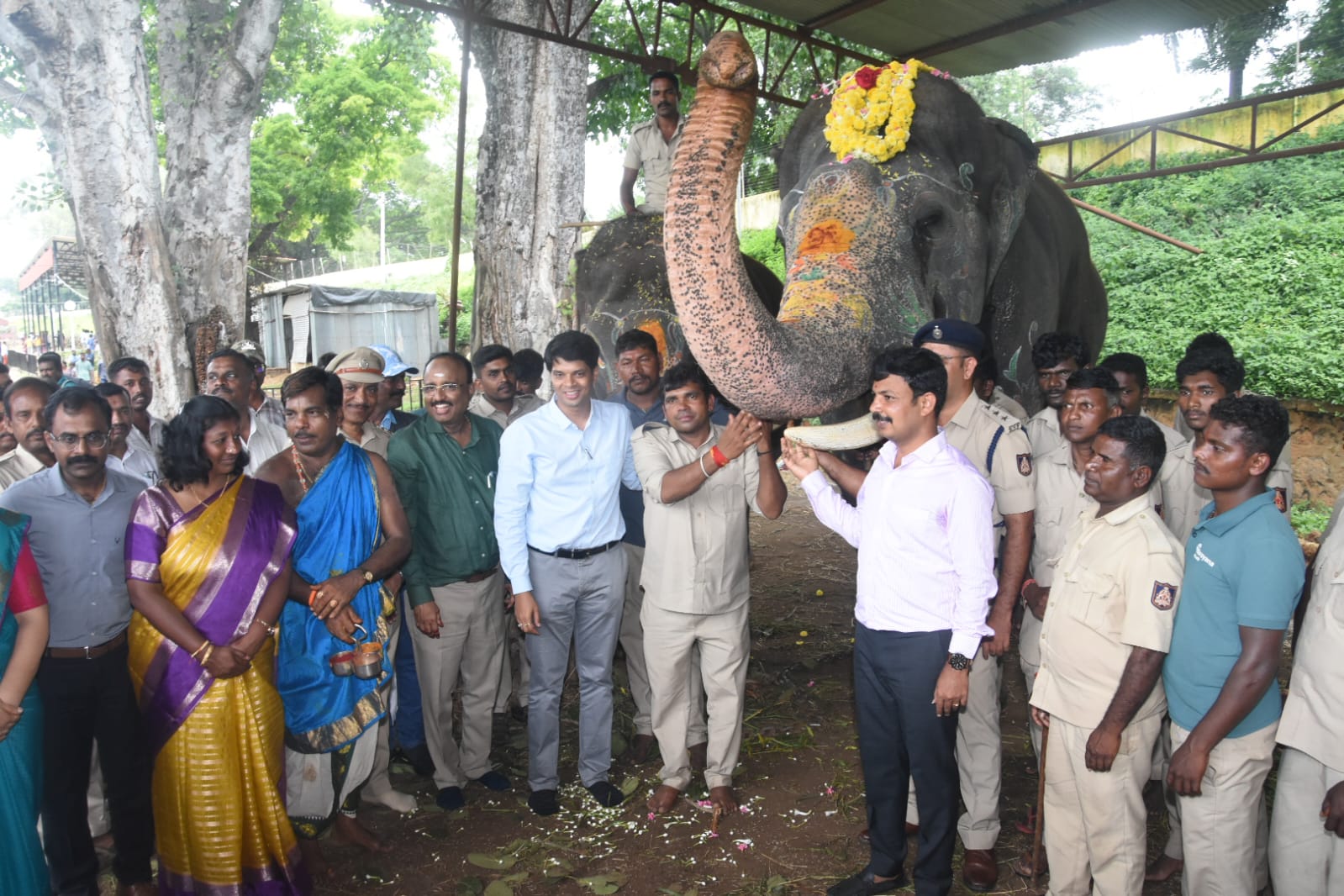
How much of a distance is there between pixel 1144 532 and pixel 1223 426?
38 centimetres

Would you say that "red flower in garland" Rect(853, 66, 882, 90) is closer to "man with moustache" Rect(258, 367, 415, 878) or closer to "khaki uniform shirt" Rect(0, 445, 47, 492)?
"man with moustache" Rect(258, 367, 415, 878)

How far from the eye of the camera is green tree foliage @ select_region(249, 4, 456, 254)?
71.5 ft

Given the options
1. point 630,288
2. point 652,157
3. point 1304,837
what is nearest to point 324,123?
point 652,157

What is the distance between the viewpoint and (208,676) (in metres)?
3.18

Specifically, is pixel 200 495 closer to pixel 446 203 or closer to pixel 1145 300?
pixel 1145 300

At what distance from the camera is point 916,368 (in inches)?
117

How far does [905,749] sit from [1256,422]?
1513 millimetres

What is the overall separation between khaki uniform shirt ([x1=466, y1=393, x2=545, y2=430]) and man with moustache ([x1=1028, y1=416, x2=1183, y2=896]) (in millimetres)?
3035

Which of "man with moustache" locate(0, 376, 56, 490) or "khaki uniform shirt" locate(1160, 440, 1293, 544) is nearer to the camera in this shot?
"khaki uniform shirt" locate(1160, 440, 1293, 544)

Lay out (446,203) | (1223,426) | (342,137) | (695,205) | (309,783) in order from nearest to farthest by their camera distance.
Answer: (1223,426), (695,205), (309,783), (342,137), (446,203)

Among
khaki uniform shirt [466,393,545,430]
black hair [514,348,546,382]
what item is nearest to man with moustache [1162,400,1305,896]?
khaki uniform shirt [466,393,545,430]

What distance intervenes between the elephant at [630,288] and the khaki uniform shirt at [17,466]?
3.16 meters

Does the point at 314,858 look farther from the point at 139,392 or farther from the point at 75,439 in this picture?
the point at 139,392

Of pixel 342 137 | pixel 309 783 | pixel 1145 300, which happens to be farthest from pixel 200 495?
pixel 342 137
